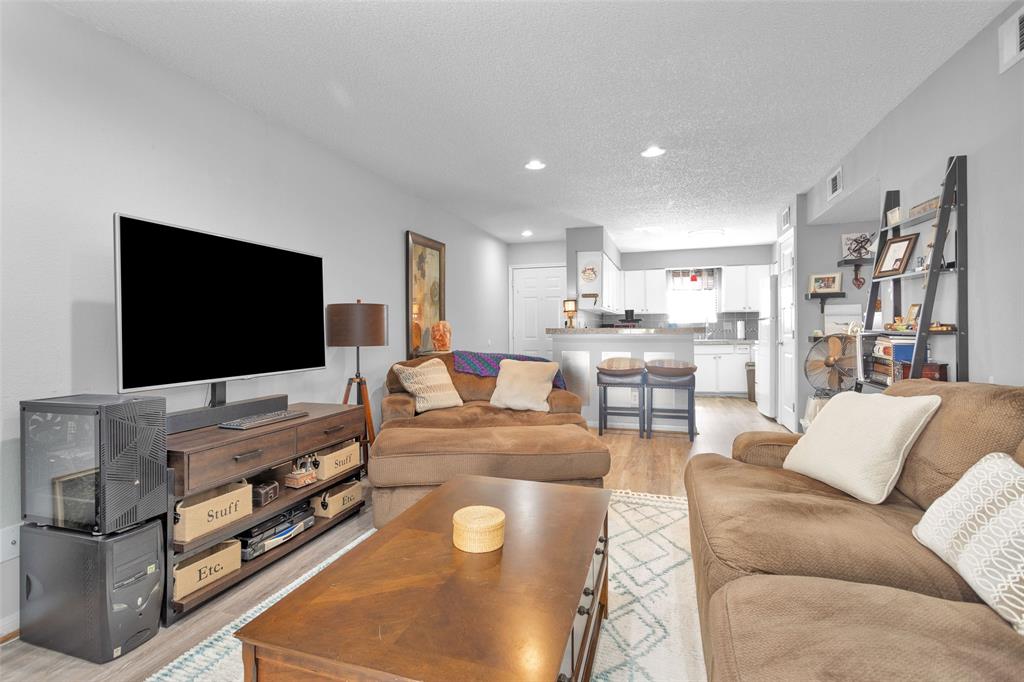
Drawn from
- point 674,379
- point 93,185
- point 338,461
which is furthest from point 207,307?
point 674,379

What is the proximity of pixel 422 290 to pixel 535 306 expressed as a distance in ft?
9.23

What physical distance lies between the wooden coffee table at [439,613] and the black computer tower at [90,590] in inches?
37.7

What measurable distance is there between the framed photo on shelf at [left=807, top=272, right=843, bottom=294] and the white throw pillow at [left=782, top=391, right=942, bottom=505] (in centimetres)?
319

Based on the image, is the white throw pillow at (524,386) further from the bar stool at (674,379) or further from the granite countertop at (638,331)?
the granite countertop at (638,331)

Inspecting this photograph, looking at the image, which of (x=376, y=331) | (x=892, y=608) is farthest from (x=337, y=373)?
(x=892, y=608)

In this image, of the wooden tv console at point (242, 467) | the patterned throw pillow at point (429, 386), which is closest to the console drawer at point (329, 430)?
the wooden tv console at point (242, 467)

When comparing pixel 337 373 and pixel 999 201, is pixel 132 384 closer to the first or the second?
pixel 337 373

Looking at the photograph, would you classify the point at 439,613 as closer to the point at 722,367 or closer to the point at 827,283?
the point at 827,283

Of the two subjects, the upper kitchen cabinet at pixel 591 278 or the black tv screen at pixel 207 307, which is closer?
the black tv screen at pixel 207 307

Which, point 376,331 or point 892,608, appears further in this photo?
point 376,331

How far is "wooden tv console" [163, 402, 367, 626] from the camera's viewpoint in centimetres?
184

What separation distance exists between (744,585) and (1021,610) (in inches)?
20.4

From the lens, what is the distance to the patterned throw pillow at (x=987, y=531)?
1.04 meters

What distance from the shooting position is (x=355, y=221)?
3916 millimetres
